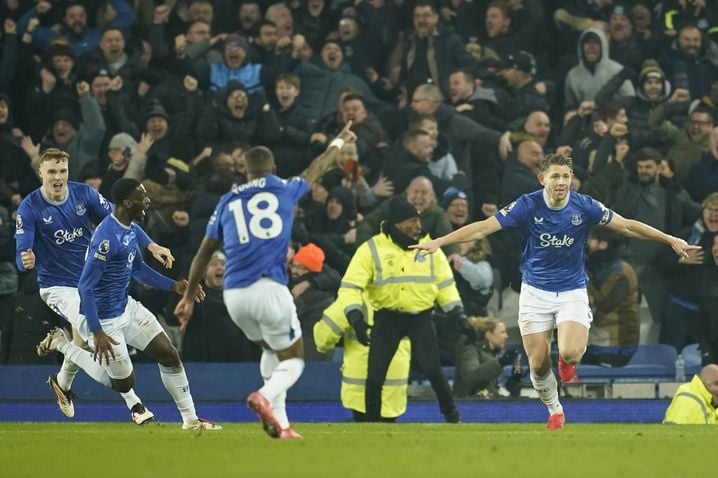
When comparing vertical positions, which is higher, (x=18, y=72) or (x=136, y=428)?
(x=18, y=72)

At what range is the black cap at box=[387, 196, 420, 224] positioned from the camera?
638 inches

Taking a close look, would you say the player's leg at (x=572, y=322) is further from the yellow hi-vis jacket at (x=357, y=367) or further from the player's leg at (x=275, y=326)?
the player's leg at (x=275, y=326)

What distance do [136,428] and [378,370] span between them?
325cm

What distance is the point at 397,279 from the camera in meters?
16.2

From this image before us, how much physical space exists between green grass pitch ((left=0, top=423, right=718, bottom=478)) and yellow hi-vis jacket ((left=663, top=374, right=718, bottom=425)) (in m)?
2.50

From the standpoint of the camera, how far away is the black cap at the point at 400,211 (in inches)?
638

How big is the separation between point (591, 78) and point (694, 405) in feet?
19.2

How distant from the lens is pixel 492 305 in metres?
18.6

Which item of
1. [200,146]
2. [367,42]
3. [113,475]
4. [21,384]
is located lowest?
[21,384]

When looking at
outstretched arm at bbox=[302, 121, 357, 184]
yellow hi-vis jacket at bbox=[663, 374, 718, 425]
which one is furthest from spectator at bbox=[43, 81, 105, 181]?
outstretched arm at bbox=[302, 121, 357, 184]

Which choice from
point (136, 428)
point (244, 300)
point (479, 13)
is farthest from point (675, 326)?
point (244, 300)

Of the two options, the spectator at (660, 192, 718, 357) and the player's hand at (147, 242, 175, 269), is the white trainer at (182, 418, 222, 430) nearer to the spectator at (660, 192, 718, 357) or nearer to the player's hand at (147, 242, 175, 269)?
the player's hand at (147, 242, 175, 269)

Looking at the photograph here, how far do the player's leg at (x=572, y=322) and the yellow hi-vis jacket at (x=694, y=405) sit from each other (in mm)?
2673

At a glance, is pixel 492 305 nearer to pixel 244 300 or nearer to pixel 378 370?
pixel 378 370
